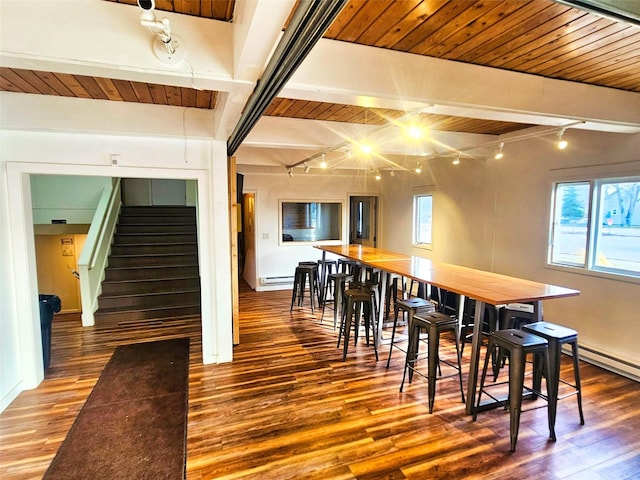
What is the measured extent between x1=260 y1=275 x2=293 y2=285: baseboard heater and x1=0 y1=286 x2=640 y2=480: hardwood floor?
3.11 meters

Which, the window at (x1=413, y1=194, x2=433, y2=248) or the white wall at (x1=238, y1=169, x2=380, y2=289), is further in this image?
the white wall at (x1=238, y1=169, x2=380, y2=289)

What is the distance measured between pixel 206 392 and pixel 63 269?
226 inches

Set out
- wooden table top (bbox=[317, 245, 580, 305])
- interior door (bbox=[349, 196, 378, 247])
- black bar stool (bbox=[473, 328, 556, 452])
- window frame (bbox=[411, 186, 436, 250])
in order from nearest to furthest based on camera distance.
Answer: black bar stool (bbox=[473, 328, 556, 452]) < wooden table top (bbox=[317, 245, 580, 305]) < window frame (bbox=[411, 186, 436, 250]) < interior door (bbox=[349, 196, 378, 247])

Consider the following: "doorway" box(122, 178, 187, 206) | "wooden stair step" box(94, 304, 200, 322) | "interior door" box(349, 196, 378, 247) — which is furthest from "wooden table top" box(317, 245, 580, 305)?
"doorway" box(122, 178, 187, 206)

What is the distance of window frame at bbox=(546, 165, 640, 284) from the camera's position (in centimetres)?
336

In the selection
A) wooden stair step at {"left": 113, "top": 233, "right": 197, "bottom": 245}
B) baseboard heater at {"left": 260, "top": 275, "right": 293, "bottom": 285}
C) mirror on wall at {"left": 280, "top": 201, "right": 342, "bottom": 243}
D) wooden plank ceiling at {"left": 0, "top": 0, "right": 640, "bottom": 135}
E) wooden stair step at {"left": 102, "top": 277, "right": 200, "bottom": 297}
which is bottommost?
baseboard heater at {"left": 260, "top": 275, "right": 293, "bottom": 285}

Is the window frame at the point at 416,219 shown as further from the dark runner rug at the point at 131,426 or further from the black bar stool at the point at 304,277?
the dark runner rug at the point at 131,426

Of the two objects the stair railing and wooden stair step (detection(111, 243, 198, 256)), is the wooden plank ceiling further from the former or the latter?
wooden stair step (detection(111, 243, 198, 256))

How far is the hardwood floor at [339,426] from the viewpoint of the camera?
7.04 ft

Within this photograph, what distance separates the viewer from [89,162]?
3.15m

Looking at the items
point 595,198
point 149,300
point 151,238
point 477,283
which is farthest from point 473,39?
point 151,238

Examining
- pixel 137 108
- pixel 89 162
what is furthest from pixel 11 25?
pixel 89 162

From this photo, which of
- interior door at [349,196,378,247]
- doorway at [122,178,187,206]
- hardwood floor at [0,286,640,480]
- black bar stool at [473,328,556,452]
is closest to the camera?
hardwood floor at [0,286,640,480]

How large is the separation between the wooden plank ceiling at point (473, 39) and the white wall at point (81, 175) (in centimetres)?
47
